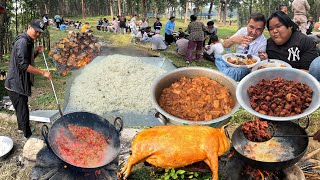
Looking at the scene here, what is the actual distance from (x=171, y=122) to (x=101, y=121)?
998 mm

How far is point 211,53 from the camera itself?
500 inches

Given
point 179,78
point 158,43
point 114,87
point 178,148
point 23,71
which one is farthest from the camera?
point 158,43

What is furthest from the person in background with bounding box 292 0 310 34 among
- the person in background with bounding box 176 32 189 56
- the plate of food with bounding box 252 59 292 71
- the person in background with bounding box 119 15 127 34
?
the person in background with bounding box 119 15 127 34

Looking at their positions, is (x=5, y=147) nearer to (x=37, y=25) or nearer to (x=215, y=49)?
(x=37, y=25)

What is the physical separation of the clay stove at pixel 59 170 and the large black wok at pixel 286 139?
163 centimetres

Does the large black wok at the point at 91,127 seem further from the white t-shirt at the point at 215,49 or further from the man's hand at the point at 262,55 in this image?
the white t-shirt at the point at 215,49

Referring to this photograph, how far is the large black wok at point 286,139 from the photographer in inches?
126

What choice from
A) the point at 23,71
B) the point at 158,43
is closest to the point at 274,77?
the point at 23,71

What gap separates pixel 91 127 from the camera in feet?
13.8

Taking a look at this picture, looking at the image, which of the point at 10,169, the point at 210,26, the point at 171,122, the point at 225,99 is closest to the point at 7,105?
the point at 10,169

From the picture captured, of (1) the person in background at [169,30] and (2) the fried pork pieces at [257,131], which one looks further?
(1) the person in background at [169,30]

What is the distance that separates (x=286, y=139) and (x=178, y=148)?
1330mm

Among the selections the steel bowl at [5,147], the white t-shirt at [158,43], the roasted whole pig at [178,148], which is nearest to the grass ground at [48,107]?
the steel bowl at [5,147]

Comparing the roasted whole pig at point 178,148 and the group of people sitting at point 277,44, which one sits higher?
the group of people sitting at point 277,44
